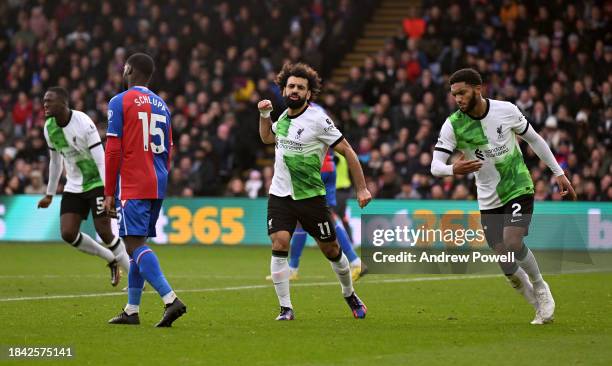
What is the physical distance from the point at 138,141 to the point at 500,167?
10.7 feet

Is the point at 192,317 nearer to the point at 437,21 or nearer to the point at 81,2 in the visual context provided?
the point at 437,21

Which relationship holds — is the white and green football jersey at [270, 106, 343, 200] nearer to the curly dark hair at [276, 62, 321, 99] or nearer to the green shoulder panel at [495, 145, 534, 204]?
the curly dark hair at [276, 62, 321, 99]

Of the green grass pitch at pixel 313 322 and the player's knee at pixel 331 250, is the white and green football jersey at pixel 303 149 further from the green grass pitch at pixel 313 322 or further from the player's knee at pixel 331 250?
the green grass pitch at pixel 313 322

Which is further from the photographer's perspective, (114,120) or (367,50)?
(367,50)

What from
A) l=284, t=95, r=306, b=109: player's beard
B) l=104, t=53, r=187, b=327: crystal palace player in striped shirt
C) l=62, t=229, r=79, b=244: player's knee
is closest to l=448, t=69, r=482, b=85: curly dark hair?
l=284, t=95, r=306, b=109: player's beard

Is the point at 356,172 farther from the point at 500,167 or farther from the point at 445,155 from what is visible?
the point at 500,167

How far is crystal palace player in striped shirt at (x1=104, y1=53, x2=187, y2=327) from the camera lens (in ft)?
32.9

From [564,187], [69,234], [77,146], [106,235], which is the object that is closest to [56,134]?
[77,146]

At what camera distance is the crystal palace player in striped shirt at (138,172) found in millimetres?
10023

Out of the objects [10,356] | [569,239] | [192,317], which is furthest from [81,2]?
[10,356]

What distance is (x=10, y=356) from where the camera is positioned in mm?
8242

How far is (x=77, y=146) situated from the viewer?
14.2 metres

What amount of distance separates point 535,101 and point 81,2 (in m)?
13.6

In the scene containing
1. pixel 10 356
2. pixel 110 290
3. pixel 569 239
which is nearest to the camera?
pixel 10 356
